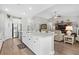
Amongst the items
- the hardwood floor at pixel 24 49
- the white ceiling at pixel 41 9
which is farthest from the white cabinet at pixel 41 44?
the white ceiling at pixel 41 9

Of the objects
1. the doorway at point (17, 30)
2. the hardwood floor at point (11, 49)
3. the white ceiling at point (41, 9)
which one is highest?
the white ceiling at point (41, 9)

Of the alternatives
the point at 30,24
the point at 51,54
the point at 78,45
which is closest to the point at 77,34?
the point at 78,45

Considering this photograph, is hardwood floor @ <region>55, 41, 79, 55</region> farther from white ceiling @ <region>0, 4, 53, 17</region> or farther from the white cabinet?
white ceiling @ <region>0, 4, 53, 17</region>

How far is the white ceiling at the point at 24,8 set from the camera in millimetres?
1962

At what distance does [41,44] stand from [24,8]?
2.78 feet

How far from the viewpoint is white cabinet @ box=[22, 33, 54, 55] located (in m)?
2.03

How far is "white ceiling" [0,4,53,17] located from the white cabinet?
0.47 meters

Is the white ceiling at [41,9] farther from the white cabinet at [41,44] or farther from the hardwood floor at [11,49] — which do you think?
the hardwood floor at [11,49]

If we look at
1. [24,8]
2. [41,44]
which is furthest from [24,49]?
[24,8]

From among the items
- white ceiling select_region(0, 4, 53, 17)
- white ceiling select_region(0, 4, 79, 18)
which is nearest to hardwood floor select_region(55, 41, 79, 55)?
white ceiling select_region(0, 4, 79, 18)

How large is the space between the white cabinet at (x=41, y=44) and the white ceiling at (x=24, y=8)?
47 centimetres

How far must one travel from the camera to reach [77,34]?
77.6 inches

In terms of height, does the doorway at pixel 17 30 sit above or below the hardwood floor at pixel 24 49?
above

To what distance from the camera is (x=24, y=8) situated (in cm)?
201
